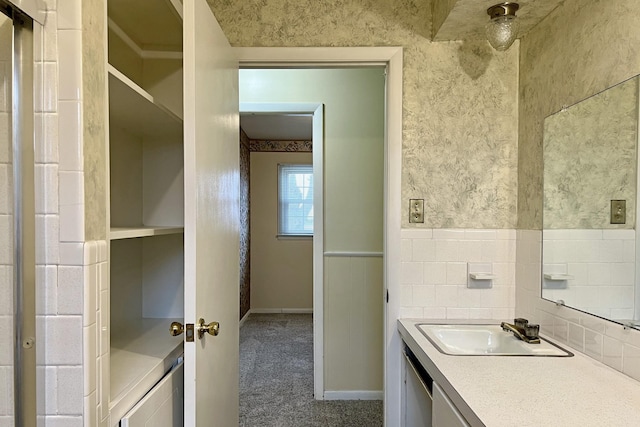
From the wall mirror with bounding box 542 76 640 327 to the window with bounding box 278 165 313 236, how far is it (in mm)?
3739

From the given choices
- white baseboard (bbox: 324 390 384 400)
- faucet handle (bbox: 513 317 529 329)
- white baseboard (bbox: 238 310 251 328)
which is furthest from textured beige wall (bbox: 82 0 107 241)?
white baseboard (bbox: 238 310 251 328)

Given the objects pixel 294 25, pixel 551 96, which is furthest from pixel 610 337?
pixel 294 25

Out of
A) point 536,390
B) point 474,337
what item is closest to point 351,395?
point 474,337

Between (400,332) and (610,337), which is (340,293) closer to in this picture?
(400,332)

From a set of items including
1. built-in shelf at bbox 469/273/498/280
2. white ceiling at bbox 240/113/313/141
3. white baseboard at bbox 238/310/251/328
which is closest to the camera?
built-in shelf at bbox 469/273/498/280

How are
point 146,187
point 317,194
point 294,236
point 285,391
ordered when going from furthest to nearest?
point 294,236
point 285,391
point 317,194
point 146,187

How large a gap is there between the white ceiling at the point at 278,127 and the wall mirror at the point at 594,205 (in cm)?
261

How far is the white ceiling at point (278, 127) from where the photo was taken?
392cm

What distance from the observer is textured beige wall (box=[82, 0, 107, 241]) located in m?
0.82

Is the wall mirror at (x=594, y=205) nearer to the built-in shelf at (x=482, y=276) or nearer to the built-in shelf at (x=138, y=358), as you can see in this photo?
the built-in shelf at (x=482, y=276)

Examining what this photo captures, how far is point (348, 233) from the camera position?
267cm

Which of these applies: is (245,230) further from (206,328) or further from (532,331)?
(532,331)

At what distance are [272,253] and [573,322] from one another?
13.3 ft

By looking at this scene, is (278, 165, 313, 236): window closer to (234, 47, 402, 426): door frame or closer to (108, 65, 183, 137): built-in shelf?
(234, 47, 402, 426): door frame
